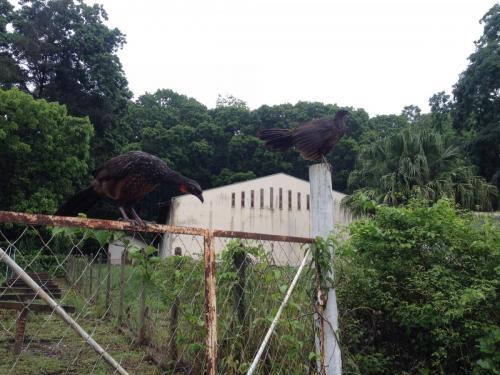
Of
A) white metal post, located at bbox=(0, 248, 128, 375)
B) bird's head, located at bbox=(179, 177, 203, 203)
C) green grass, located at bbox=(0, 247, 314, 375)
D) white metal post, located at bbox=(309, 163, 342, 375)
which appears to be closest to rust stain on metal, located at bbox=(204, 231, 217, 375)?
green grass, located at bbox=(0, 247, 314, 375)

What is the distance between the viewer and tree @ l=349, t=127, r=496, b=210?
1434 centimetres

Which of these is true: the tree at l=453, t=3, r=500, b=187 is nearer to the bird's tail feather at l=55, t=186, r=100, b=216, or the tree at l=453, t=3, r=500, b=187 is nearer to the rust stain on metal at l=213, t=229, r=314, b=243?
the rust stain on metal at l=213, t=229, r=314, b=243

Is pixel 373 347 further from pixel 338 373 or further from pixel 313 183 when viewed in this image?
pixel 313 183

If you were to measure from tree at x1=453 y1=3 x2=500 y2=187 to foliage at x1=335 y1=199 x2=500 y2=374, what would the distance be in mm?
17496

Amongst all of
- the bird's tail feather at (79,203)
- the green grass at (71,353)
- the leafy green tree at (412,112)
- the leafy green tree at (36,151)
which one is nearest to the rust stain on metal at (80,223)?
the bird's tail feather at (79,203)

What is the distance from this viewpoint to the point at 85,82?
1011 inches

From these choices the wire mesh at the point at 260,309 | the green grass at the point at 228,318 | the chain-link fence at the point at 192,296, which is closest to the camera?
the chain-link fence at the point at 192,296

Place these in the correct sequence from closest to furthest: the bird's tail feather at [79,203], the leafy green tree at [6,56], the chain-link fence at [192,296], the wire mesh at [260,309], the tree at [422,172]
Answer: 1. the chain-link fence at [192,296]
2. the bird's tail feather at [79,203]
3. the wire mesh at [260,309]
4. the tree at [422,172]
5. the leafy green tree at [6,56]

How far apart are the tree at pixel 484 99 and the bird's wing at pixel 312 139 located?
1807 centimetres

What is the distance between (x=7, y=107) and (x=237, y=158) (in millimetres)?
17146

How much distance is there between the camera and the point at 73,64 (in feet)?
84.2

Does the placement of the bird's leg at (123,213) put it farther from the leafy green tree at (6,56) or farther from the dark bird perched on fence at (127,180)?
the leafy green tree at (6,56)

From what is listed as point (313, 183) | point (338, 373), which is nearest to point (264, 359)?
point (338, 373)

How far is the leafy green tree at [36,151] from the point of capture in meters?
17.9
